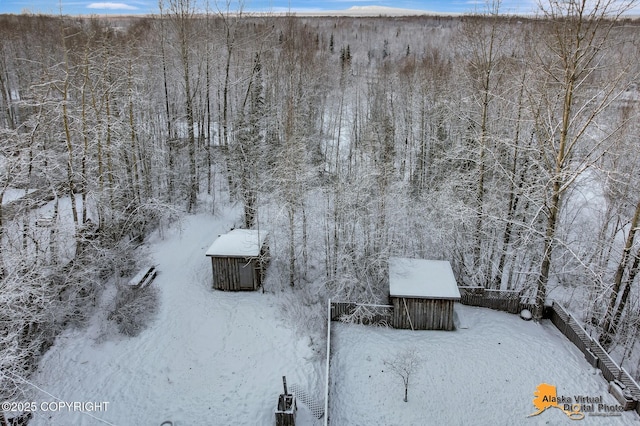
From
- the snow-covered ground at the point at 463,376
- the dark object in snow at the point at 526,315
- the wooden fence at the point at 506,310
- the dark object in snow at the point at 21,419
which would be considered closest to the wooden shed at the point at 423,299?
the snow-covered ground at the point at 463,376

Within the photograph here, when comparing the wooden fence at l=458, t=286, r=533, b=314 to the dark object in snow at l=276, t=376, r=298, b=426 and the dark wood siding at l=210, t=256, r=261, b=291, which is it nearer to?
the dark object in snow at l=276, t=376, r=298, b=426

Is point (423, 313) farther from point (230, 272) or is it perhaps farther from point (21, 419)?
point (21, 419)

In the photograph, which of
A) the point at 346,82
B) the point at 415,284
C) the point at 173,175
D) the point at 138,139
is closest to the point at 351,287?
the point at 415,284

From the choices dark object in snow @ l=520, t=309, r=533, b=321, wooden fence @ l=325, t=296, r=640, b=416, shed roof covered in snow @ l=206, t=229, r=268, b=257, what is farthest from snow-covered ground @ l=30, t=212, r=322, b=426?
dark object in snow @ l=520, t=309, r=533, b=321

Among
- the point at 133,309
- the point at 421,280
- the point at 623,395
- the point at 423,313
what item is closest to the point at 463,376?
the point at 423,313

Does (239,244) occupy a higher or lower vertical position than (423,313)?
higher

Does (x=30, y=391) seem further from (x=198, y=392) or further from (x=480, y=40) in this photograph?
(x=480, y=40)

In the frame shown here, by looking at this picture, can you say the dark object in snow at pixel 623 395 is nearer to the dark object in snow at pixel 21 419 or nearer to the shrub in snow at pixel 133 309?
the shrub in snow at pixel 133 309
